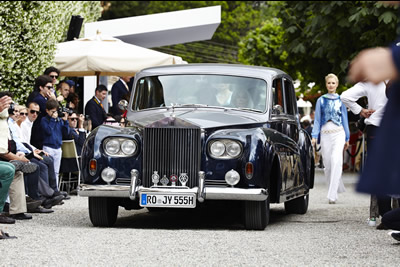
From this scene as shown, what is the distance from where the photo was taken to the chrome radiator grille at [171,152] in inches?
403

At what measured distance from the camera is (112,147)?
34.1ft

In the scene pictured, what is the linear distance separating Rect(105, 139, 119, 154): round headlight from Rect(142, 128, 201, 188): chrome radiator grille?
316mm

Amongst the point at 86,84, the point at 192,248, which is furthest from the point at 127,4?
the point at 192,248

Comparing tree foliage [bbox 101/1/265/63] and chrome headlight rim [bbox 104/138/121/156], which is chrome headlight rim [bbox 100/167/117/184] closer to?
chrome headlight rim [bbox 104/138/121/156]

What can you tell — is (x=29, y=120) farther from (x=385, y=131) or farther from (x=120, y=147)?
(x=385, y=131)

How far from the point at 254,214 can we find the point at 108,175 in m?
1.64

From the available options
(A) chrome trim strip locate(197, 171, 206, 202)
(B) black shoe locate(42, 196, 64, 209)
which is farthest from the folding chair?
(A) chrome trim strip locate(197, 171, 206, 202)

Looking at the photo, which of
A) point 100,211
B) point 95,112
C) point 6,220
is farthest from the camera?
point 95,112

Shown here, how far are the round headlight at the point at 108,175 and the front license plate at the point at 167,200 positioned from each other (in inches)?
16.1

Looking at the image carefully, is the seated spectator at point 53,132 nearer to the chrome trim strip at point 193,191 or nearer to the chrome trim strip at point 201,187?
the chrome trim strip at point 193,191

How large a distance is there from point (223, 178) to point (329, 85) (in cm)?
467

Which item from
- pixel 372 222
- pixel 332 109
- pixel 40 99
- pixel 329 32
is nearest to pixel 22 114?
pixel 40 99

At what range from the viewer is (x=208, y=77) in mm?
11875

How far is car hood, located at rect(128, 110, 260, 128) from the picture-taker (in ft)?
33.9
